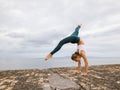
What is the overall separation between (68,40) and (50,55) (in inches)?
35.4

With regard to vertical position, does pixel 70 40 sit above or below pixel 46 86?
above

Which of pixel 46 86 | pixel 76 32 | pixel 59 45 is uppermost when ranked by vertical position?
pixel 76 32

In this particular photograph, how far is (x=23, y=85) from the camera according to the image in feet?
33.9

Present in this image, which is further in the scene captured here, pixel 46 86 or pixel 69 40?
pixel 46 86

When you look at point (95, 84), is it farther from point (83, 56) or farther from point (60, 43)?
point (60, 43)

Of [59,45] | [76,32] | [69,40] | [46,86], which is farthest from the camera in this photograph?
[46,86]

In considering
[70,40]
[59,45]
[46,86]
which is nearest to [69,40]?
[70,40]

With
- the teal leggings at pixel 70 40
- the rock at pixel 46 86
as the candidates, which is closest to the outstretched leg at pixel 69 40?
the teal leggings at pixel 70 40

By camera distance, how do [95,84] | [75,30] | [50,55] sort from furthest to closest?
1. [95,84]
2. [75,30]
3. [50,55]

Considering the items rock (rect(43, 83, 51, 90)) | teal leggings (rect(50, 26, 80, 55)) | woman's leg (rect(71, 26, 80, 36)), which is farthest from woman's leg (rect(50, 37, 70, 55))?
rock (rect(43, 83, 51, 90))

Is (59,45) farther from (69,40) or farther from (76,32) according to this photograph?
(76,32)

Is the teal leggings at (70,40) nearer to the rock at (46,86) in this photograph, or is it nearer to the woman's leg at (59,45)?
the woman's leg at (59,45)

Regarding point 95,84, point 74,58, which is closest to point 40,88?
point 74,58

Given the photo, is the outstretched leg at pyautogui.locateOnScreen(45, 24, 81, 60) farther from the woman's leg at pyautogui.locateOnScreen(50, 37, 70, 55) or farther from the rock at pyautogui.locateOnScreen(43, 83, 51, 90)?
the rock at pyautogui.locateOnScreen(43, 83, 51, 90)
